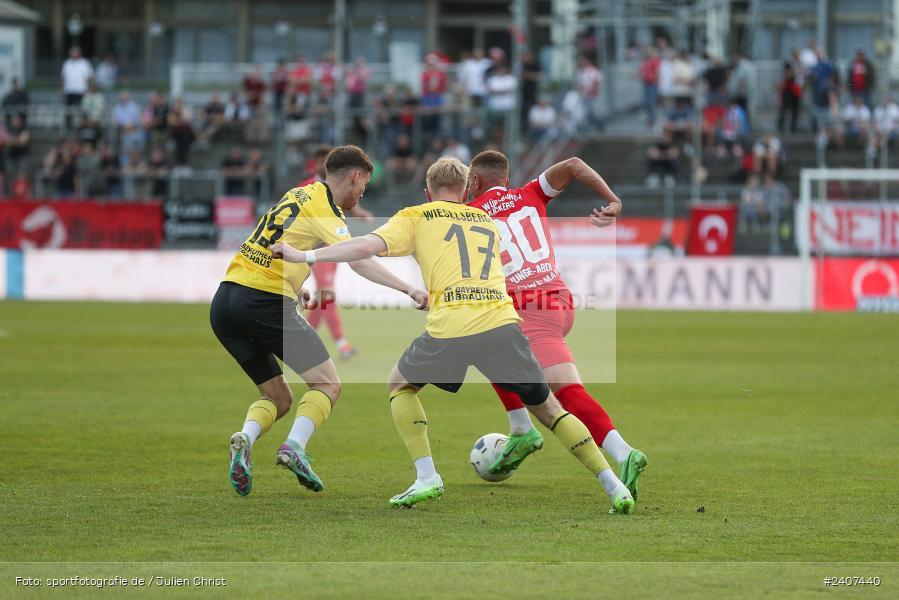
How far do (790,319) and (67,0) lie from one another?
114 ft

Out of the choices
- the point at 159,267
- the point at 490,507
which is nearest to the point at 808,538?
the point at 490,507

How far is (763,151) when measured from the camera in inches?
1289

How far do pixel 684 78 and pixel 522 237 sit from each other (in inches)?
1020

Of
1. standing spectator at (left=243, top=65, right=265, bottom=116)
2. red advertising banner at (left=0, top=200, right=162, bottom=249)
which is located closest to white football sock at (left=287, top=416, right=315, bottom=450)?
red advertising banner at (left=0, top=200, right=162, bottom=249)

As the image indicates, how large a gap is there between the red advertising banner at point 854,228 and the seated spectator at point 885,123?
3987 mm

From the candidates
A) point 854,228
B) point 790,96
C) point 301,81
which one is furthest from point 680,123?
point 301,81

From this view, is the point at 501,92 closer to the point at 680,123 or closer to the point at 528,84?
the point at 528,84

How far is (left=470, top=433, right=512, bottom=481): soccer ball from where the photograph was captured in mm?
9758

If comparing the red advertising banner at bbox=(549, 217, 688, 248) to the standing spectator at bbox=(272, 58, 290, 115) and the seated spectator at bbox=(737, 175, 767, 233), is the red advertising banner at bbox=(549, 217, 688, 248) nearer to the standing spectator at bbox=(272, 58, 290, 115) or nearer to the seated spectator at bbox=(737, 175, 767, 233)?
the seated spectator at bbox=(737, 175, 767, 233)

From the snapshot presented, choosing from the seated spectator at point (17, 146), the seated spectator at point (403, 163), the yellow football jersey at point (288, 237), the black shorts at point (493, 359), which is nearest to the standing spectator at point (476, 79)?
the seated spectator at point (403, 163)

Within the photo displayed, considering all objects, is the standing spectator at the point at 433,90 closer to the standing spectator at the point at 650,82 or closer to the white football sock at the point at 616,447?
the standing spectator at the point at 650,82

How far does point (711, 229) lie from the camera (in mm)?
30422

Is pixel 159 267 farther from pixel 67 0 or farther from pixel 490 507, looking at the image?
pixel 67 0

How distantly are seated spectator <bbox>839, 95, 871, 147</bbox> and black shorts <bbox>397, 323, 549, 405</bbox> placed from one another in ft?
87.3
